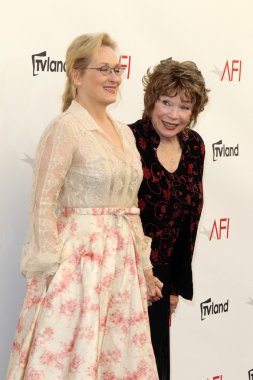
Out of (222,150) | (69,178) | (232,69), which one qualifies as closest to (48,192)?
(69,178)

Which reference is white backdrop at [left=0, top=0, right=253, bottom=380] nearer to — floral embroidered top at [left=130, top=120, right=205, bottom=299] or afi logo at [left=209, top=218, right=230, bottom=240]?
afi logo at [left=209, top=218, right=230, bottom=240]

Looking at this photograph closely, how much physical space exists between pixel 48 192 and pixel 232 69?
1.47 meters

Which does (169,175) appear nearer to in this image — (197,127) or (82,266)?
(82,266)

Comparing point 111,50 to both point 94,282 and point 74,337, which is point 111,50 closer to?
point 94,282

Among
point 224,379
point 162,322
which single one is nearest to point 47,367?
point 162,322

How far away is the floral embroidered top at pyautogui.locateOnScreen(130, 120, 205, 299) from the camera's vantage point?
2600 millimetres

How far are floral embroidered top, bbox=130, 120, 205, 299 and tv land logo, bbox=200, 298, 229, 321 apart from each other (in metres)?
0.74

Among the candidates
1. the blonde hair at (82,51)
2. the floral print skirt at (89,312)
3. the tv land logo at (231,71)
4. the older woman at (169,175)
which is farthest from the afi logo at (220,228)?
the blonde hair at (82,51)

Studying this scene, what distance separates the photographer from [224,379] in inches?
142

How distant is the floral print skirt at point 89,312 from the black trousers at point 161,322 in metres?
0.24

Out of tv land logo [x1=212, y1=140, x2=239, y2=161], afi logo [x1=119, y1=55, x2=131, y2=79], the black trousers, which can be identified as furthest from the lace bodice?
tv land logo [x1=212, y1=140, x2=239, y2=161]

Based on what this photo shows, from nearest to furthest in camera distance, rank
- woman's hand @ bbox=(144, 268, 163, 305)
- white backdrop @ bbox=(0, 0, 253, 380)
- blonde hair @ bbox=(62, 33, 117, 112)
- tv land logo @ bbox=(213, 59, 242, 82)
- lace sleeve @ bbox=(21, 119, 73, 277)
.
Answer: lace sleeve @ bbox=(21, 119, 73, 277)
blonde hair @ bbox=(62, 33, 117, 112)
woman's hand @ bbox=(144, 268, 163, 305)
white backdrop @ bbox=(0, 0, 253, 380)
tv land logo @ bbox=(213, 59, 242, 82)

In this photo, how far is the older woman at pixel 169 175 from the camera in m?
2.59

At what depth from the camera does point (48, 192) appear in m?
2.26
